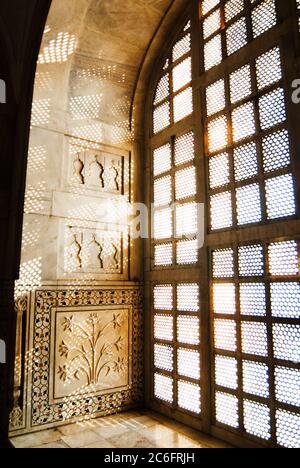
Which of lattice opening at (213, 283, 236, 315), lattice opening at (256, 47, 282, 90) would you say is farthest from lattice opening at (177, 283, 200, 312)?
lattice opening at (256, 47, 282, 90)

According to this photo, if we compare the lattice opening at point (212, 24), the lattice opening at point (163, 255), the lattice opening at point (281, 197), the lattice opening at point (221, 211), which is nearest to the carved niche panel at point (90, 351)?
the lattice opening at point (163, 255)

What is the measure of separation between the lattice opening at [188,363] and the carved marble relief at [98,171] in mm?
2097

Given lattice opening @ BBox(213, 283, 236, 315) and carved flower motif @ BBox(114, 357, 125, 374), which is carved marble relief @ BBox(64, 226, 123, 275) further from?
lattice opening @ BBox(213, 283, 236, 315)

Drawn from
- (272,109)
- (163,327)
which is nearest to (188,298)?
(163,327)

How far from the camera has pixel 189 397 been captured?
385 centimetres

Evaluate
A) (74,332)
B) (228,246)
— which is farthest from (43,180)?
(228,246)

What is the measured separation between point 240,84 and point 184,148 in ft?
3.12

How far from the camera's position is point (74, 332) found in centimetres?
411

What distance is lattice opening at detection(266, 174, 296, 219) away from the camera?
2.99 metres

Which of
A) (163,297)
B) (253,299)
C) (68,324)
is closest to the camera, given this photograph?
(253,299)

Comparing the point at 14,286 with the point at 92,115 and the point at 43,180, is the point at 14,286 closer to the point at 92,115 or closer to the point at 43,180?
the point at 43,180

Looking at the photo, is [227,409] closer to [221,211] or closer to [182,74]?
[221,211]

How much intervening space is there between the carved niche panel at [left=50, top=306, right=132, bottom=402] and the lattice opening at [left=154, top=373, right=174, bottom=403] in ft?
1.16
